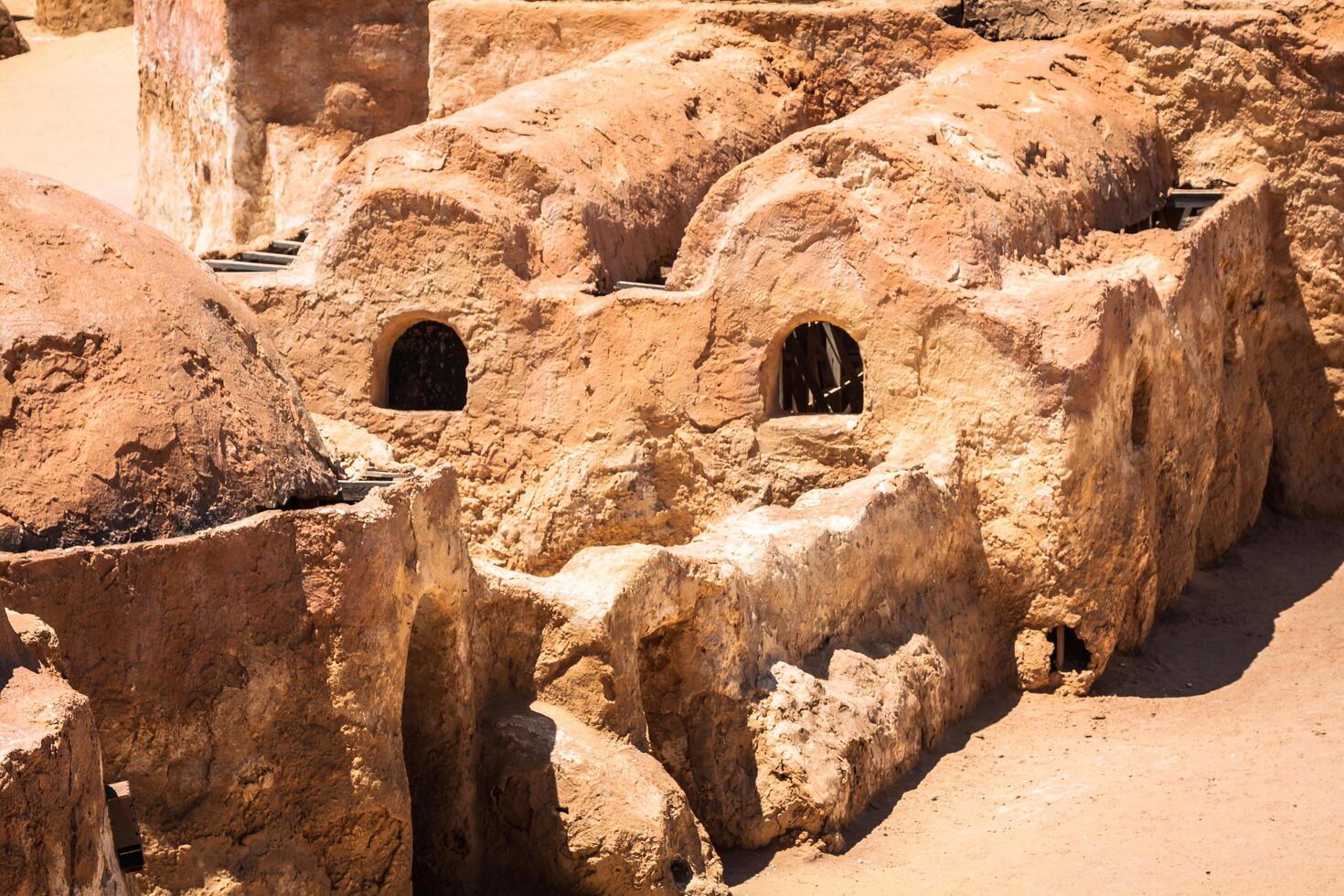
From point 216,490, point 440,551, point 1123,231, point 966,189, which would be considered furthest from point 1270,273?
point 216,490

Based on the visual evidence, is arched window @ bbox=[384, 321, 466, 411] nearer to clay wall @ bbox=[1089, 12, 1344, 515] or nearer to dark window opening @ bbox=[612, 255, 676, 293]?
dark window opening @ bbox=[612, 255, 676, 293]

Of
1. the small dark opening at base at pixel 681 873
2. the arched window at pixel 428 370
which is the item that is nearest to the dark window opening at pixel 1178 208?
the arched window at pixel 428 370

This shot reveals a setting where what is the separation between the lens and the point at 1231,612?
12773 millimetres

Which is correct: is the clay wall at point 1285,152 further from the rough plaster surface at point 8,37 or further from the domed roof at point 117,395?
the rough plaster surface at point 8,37

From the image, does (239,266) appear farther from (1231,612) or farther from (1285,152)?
(1285,152)

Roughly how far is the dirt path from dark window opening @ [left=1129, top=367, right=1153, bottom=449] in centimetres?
113

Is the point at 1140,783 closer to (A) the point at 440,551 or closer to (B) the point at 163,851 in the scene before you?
(A) the point at 440,551

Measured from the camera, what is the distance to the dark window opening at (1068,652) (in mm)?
11367

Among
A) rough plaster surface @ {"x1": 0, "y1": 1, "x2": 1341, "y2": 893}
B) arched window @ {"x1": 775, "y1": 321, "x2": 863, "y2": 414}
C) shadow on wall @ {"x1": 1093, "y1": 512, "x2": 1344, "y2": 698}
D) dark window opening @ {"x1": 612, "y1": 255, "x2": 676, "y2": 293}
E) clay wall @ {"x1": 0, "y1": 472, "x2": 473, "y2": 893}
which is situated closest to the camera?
clay wall @ {"x1": 0, "y1": 472, "x2": 473, "y2": 893}

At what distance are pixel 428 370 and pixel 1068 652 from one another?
403 cm

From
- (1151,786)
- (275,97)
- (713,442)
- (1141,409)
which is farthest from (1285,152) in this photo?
(275,97)

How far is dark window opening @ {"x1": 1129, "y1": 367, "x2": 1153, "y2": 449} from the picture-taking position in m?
11.8

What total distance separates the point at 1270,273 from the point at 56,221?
8.85 metres

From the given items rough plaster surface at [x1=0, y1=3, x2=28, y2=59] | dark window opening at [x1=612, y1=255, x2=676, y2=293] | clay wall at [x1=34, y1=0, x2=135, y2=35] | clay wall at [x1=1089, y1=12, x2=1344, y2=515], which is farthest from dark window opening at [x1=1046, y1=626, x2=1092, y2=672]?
rough plaster surface at [x1=0, y1=3, x2=28, y2=59]
